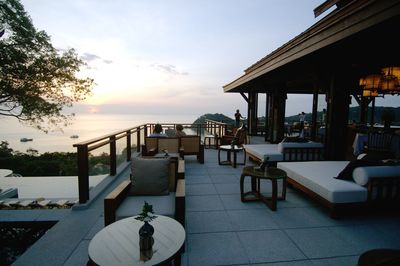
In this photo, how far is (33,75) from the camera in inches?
412

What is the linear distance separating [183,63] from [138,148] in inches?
234

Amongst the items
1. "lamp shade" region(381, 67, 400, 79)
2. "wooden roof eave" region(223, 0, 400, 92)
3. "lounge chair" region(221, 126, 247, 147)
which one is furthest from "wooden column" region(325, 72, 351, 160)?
"lounge chair" region(221, 126, 247, 147)

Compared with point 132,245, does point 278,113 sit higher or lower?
higher

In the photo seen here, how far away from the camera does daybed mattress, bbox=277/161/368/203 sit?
2846 millimetres

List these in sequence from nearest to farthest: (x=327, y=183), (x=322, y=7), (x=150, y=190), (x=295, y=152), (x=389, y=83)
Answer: (x=150, y=190), (x=327, y=183), (x=295, y=152), (x=389, y=83), (x=322, y=7)

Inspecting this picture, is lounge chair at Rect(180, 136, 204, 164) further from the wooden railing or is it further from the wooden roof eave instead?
the wooden roof eave

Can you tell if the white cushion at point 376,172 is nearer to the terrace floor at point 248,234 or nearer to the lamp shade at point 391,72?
the terrace floor at point 248,234

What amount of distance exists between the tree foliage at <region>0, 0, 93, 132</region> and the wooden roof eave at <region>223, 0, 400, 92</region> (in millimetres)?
11255

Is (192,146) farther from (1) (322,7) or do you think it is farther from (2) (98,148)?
Result: (1) (322,7)

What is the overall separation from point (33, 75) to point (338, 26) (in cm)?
1257

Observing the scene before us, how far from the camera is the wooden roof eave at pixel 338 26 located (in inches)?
85.6

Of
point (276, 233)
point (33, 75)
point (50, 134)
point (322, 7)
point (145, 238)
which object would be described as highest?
point (322, 7)

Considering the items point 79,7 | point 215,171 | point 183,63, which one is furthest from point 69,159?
point 215,171

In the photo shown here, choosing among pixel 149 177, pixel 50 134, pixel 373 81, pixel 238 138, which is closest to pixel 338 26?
pixel 149 177
